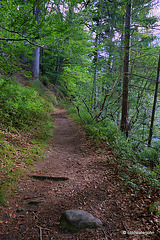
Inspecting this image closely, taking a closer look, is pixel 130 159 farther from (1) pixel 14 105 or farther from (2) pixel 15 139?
(1) pixel 14 105

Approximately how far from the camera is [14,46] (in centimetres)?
451

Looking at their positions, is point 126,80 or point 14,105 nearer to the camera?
point 14,105

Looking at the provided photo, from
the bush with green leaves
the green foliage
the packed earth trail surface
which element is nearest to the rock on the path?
the packed earth trail surface

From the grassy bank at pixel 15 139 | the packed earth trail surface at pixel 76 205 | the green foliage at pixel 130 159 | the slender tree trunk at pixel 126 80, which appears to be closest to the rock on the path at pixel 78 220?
the packed earth trail surface at pixel 76 205

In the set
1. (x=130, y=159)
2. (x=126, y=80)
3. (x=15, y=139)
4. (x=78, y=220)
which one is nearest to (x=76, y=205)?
(x=78, y=220)

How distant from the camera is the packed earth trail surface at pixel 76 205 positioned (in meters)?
2.38

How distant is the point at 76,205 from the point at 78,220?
1.86ft

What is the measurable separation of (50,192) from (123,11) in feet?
27.6

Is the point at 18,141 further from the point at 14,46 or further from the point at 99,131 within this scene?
the point at 99,131

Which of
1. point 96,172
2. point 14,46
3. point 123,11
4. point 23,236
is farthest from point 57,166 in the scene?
point 123,11

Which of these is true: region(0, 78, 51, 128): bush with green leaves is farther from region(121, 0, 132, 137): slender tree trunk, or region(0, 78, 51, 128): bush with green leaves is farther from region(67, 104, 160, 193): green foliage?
region(121, 0, 132, 137): slender tree trunk

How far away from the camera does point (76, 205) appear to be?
10.0 ft

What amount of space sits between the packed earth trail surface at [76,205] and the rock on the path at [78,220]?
0.27ft

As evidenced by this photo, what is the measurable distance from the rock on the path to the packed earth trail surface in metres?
0.08
